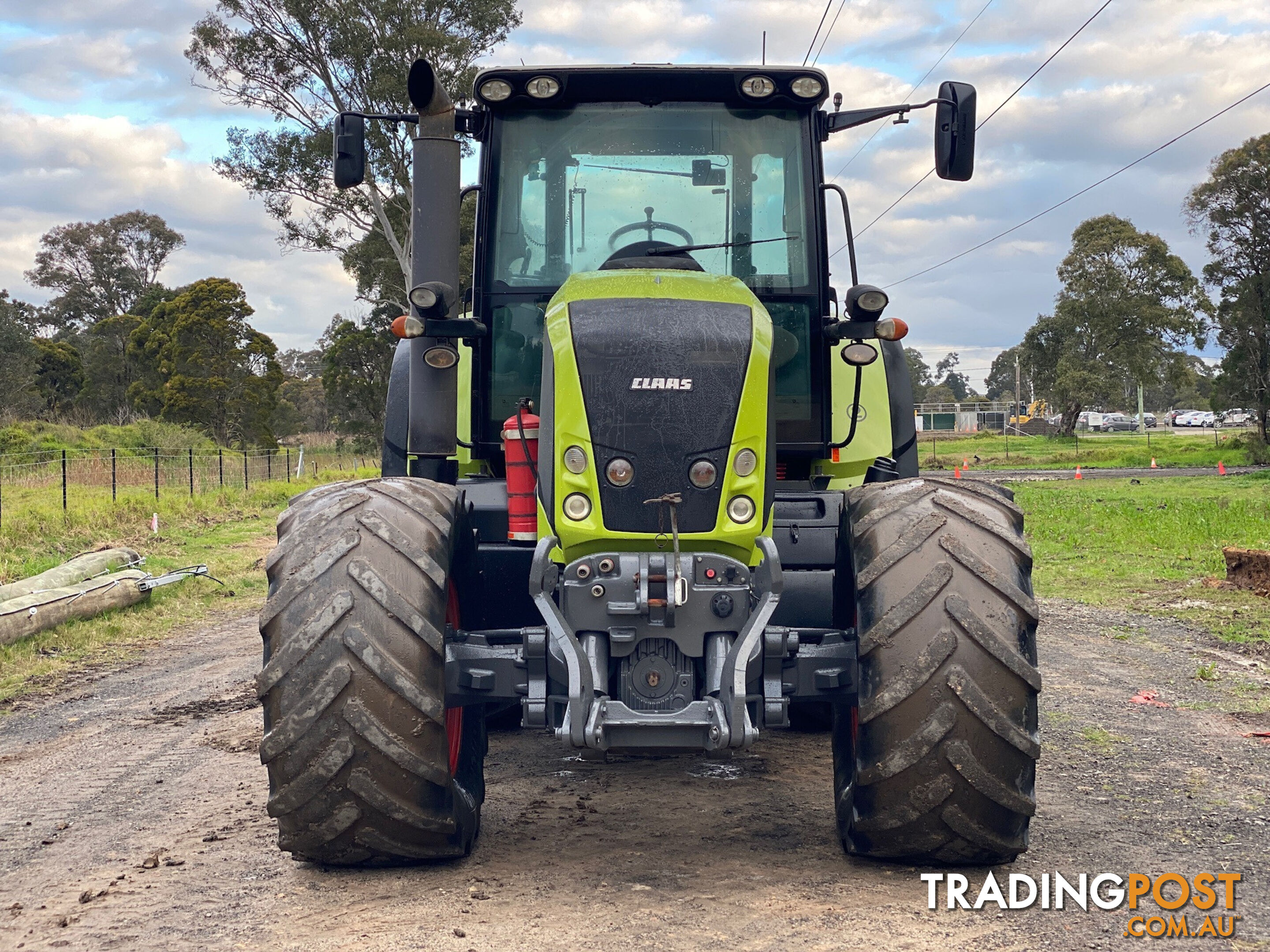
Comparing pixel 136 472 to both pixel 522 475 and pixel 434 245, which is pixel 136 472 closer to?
pixel 434 245

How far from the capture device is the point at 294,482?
35250 millimetres

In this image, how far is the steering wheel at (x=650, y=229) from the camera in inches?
220

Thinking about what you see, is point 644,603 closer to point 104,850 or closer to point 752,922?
point 752,922

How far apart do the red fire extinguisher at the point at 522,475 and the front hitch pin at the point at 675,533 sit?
764 mm

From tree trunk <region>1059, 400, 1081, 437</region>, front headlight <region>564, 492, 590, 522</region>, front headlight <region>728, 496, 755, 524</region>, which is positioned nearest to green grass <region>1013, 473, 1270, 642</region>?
front headlight <region>728, 496, 755, 524</region>

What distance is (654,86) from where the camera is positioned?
5.54 meters

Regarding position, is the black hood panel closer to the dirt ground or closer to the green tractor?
the green tractor

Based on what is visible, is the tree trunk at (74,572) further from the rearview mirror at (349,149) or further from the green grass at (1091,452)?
the green grass at (1091,452)

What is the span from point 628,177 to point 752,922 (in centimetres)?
325

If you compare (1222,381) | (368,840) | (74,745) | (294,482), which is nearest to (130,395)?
(294,482)

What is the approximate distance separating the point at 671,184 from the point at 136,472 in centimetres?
2464

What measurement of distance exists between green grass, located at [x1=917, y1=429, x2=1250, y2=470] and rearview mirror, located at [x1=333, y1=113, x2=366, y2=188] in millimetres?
29726

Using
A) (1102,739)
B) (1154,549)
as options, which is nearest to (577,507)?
(1102,739)

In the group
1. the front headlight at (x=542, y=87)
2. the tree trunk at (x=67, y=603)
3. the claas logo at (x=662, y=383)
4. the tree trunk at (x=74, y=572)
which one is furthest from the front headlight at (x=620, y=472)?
the tree trunk at (x=74, y=572)
